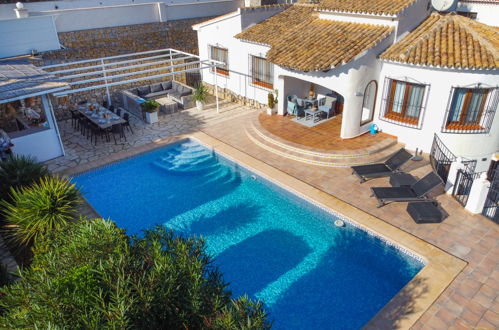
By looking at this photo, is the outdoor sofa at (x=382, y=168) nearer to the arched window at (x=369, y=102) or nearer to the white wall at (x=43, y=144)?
the arched window at (x=369, y=102)

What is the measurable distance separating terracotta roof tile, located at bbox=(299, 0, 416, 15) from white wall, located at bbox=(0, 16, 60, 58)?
681 inches

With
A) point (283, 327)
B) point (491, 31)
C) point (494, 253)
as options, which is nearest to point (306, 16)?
point (491, 31)

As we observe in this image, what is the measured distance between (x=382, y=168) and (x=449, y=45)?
6.76 m

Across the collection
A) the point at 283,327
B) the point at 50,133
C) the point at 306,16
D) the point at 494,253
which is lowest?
the point at 283,327

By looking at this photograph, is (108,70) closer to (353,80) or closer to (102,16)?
(102,16)

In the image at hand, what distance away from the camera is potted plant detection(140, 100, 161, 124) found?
23.3m

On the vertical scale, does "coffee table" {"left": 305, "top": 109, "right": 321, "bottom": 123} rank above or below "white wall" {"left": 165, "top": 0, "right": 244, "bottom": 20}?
below

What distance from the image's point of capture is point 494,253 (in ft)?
41.2

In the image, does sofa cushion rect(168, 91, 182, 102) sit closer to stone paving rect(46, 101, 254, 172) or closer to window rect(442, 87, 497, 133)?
stone paving rect(46, 101, 254, 172)

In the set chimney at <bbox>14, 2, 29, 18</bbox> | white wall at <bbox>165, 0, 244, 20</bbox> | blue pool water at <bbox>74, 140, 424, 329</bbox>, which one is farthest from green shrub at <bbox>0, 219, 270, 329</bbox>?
white wall at <bbox>165, 0, 244, 20</bbox>

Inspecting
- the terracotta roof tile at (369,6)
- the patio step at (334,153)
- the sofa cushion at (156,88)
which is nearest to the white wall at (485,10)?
the terracotta roof tile at (369,6)

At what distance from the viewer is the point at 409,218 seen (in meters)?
14.4

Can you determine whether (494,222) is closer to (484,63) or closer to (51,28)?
(484,63)

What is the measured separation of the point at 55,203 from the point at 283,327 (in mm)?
8398
